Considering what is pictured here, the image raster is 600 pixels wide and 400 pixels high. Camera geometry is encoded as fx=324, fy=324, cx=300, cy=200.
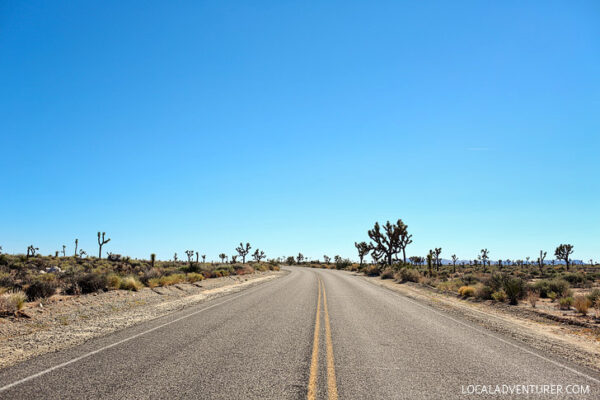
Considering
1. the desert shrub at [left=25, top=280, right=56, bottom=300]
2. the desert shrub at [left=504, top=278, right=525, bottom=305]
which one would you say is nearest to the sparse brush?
the desert shrub at [left=504, top=278, right=525, bottom=305]

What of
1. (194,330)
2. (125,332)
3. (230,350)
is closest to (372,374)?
(230,350)

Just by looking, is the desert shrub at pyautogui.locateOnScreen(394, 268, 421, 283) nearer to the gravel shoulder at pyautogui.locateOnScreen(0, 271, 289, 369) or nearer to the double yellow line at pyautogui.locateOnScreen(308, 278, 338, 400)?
the gravel shoulder at pyautogui.locateOnScreen(0, 271, 289, 369)

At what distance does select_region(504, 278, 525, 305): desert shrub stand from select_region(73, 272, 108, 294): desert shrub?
69.1ft

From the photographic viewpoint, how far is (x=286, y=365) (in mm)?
5941

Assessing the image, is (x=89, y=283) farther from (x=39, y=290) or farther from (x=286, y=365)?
(x=286, y=365)

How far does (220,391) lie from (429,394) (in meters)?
3.08

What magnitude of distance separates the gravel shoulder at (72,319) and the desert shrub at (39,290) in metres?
0.36

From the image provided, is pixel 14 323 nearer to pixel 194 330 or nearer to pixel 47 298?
pixel 47 298

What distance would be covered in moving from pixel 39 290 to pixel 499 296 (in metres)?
22.1

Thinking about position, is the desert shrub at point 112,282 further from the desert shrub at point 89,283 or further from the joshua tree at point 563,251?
the joshua tree at point 563,251

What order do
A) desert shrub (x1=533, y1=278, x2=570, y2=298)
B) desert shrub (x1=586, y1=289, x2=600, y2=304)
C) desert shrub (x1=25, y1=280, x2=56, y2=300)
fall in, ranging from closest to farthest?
desert shrub (x1=25, y1=280, x2=56, y2=300) < desert shrub (x1=586, y1=289, x2=600, y2=304) < desert shrub (x1=533, y1=278, x2=570, y2=298)

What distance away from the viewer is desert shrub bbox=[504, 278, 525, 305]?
17.3m

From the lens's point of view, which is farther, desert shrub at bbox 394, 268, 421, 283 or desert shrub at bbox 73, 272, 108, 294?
desert shrub at bbox 394, 268, 421, 283

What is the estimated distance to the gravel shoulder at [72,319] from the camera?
7562mm
